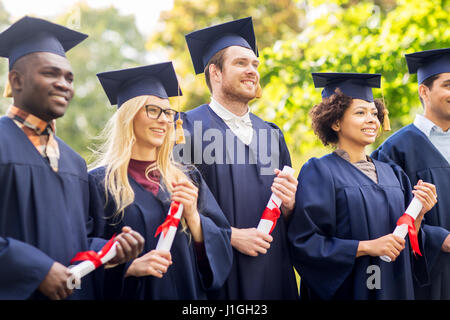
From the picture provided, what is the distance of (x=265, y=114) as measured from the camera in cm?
951

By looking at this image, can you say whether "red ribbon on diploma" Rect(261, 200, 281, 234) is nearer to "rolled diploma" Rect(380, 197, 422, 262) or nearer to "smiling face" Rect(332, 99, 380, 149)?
"rolled diploma" Rect(380, 197, 422, 262)

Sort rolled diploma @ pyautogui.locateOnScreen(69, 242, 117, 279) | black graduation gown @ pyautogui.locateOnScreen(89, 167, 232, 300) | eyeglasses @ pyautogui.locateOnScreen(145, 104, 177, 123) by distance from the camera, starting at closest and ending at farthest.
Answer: rolled diploma @ pyautogui.locateOnScreen(69, 242, 117, 279) < black graduation gown @ pyautogui.locateOnScreen(89, 167, 232, 300) < eyeglasses @ pyautogui.locateOnScreen(145, 104, 177, 123)

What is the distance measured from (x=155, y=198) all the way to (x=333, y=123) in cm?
164

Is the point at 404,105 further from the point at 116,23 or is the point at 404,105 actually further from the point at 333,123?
the point at 116,23

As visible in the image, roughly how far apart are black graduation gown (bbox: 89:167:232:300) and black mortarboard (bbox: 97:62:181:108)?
0.59 m

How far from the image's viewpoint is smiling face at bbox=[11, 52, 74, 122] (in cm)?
295

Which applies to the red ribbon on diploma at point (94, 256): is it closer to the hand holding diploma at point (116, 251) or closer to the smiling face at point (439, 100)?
the hand holding diploma at point (116, 251)

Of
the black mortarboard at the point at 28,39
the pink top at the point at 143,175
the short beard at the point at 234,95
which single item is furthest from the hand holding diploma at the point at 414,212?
the black mortarboard at the point at 28,39

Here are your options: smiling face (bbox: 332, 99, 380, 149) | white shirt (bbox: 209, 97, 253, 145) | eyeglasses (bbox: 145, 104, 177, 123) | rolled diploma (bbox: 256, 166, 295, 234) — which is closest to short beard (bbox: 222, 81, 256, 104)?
white shirt (bbox: 209, 97, 253, 145)

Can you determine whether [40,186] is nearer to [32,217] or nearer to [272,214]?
[32,217]

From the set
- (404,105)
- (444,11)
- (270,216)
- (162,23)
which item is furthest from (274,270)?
(162,23)

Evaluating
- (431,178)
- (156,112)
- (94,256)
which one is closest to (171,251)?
(94,256)

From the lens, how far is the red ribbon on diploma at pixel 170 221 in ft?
10.2
